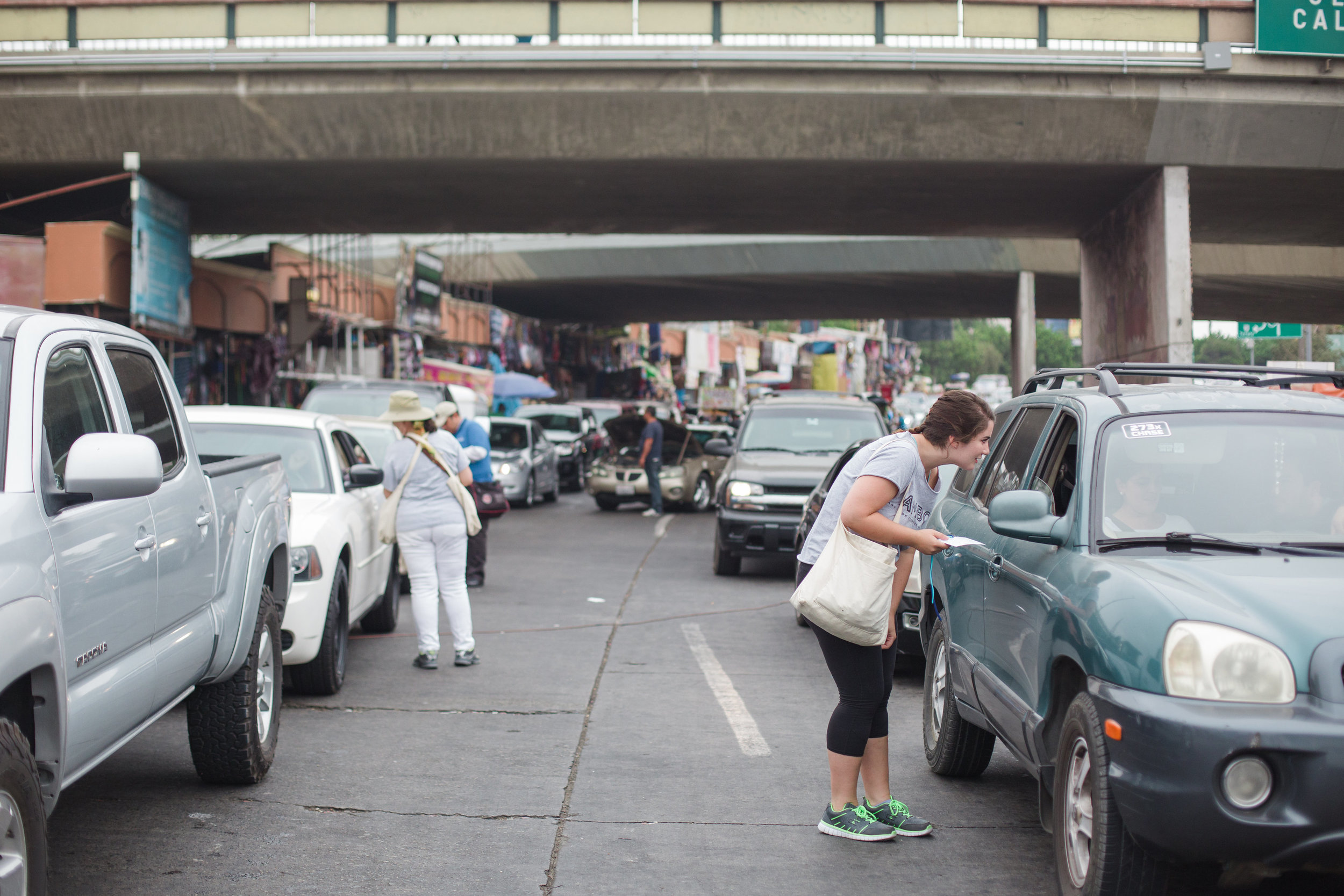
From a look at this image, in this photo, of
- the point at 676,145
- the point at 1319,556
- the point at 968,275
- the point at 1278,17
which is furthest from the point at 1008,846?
the point at 968,275

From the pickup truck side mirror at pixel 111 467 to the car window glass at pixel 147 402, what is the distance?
0.99 meters

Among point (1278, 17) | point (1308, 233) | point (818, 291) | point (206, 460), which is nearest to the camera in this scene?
point (206, 460)

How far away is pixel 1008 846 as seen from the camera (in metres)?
4.98

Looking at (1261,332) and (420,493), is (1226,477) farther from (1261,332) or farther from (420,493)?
(1261,332)

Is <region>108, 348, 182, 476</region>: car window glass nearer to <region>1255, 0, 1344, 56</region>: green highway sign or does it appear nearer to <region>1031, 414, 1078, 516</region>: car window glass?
<region>1031, 414, 1078, 516</region>: car window glass

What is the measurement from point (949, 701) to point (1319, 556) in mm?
1992

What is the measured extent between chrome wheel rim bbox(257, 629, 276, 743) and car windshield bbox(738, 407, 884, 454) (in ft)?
30.7

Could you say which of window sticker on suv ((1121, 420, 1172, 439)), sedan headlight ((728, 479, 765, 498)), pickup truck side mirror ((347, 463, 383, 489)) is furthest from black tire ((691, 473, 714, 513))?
window sticker on suv ((1121, 420, 1172, 439))

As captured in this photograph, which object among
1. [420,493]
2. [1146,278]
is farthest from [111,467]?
[1146,278]

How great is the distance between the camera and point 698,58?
17.2 metres

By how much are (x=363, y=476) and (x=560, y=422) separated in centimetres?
2111

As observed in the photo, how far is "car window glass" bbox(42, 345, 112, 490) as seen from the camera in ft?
12.8

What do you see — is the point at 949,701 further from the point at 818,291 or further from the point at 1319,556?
the point at 818,291

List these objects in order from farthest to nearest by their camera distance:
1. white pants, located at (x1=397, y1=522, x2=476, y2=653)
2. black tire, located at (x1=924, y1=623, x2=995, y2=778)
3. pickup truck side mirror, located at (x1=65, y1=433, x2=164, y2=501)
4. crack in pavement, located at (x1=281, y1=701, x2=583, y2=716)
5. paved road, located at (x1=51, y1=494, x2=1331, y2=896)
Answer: white pants, located at (x1=397, y1=522, x2=476, y2=653)
crack in pavement, located at (x1=281, y1=701, x2=583, y2=716)
black tire, located at (x1=924, y1=623, x2=995, y2=778)
paved road, located at (x1=51, y1=494, x2=1331, y2=896)
pickup truck side mirror, located at (x1=65, y1=433, x2=164, y2=501)
